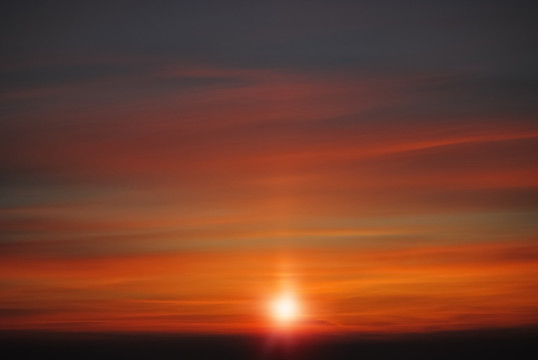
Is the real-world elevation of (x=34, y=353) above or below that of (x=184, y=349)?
below

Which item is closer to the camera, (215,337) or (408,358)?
(408,358)

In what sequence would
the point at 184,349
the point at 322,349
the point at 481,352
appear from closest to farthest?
the point at 481,352
the point at 322,349
the point at 184,349

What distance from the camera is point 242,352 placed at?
4353 cm

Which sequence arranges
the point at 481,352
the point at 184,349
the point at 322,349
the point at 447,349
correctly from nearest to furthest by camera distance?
the point at 481,352 → the point at 447,349 → the point at 322,349 → the point at 184,349

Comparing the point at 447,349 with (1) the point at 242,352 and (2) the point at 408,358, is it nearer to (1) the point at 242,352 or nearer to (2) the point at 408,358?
(2) the point at 408,358

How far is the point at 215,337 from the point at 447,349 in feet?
46.3

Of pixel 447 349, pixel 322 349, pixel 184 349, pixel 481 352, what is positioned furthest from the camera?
pixel 184 349

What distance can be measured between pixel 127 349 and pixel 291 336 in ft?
29.3

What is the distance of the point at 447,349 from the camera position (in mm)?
39125

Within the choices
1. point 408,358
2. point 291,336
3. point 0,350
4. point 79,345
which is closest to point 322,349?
point 291,336

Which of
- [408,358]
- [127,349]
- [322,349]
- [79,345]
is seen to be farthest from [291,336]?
[79,345]

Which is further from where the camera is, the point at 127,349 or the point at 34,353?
the point at 127,349

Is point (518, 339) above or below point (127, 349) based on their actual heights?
below

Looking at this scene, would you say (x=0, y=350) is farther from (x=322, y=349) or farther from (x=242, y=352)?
(x=322, y=349)
